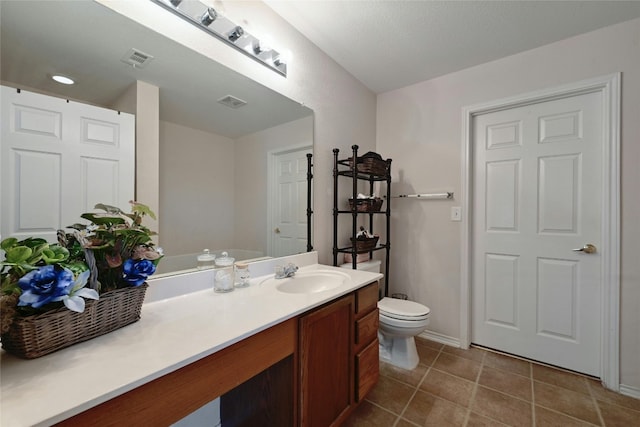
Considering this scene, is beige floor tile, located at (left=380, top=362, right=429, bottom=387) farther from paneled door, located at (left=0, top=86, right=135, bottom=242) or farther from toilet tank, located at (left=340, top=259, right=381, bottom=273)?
paneled door, located at (left=0, top=86, right=135, bottom=242)

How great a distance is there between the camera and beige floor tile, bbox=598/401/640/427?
54.6 inches

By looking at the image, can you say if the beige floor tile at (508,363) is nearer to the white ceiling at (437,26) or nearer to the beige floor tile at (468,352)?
the beige floor tile at (468,352)

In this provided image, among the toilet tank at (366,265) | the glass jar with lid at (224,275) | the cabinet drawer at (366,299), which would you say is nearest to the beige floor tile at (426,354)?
the toilet tank at (366,265)

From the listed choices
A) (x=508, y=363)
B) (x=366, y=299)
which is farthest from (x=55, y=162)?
(x=508, y=363)

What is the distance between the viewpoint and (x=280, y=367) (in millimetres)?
1048

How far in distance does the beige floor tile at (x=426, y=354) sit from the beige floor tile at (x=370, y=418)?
617mm

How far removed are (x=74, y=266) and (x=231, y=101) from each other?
3.44 feet

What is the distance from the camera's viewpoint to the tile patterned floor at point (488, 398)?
1416 millimetres

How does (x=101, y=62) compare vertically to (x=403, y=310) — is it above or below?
above

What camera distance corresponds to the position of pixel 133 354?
67 centimetres

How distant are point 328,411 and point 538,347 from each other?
5.94 feet

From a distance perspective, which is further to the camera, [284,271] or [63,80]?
[284,271]

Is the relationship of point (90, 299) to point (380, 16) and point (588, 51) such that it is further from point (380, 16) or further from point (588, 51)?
point (588, 51)

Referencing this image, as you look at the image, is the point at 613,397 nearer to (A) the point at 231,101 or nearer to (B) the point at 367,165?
(B) the point at 367,165
